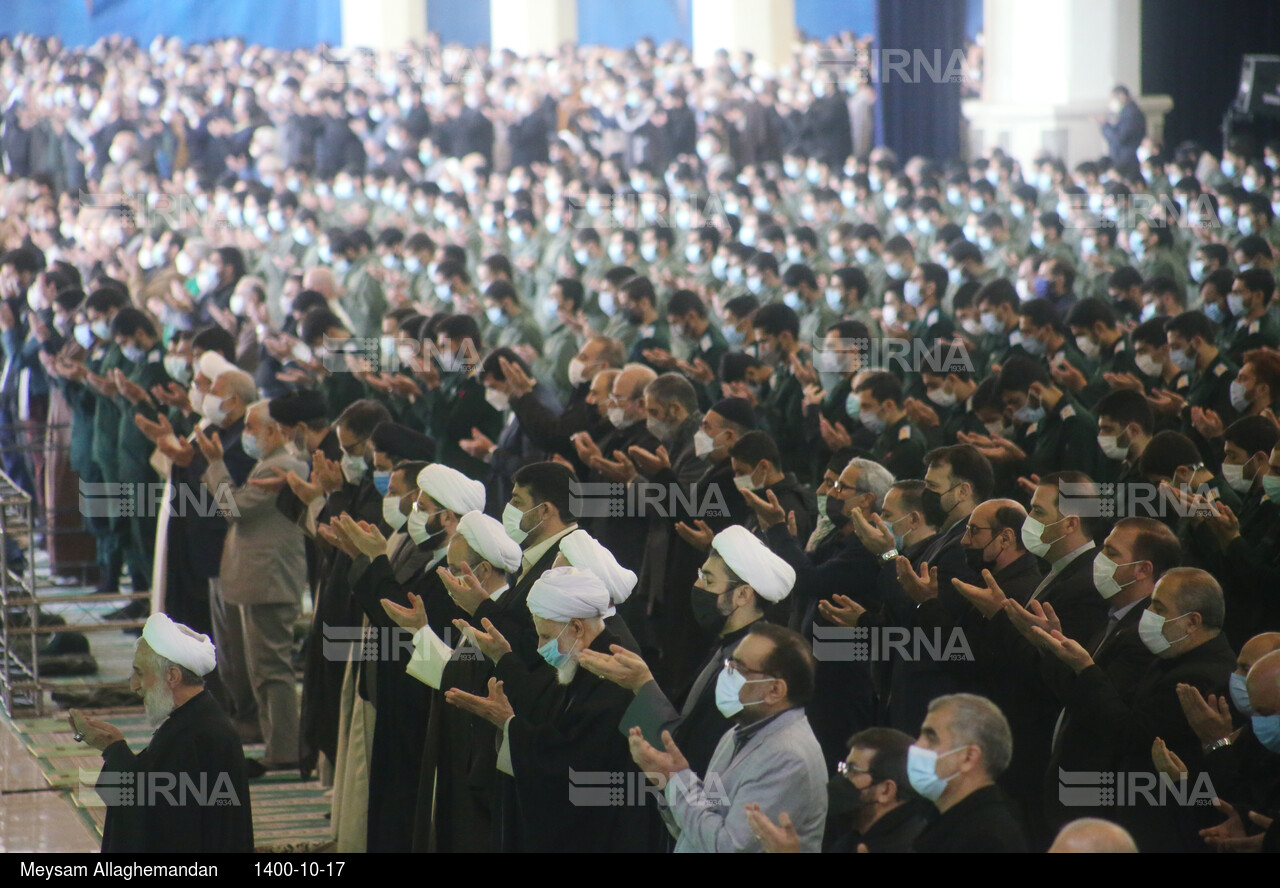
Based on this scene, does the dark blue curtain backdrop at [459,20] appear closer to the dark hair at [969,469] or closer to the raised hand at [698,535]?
the raised hand at [698,535]

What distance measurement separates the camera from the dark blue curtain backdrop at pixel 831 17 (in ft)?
139

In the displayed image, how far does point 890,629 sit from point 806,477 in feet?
12.9

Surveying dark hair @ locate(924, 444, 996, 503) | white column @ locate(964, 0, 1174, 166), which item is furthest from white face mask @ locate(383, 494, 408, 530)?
white column @ locate(964, 0, 1174, 166)

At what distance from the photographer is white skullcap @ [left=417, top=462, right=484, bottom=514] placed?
23.2 ft

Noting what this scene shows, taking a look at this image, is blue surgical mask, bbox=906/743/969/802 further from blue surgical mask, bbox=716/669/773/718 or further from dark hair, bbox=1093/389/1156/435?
dark hair, bbox=1093/389/1156/435

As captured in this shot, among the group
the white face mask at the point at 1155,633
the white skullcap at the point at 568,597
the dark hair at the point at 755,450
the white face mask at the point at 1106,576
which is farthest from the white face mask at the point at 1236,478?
the white skullcap at the point at 568,597

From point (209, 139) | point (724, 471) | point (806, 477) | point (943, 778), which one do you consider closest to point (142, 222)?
point (209, 139)

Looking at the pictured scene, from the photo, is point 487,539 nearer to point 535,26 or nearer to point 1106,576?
point 1106,576

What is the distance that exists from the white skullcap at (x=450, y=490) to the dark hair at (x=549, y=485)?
7.2 inches

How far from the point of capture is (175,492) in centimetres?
947

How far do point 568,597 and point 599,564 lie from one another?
1.18ft

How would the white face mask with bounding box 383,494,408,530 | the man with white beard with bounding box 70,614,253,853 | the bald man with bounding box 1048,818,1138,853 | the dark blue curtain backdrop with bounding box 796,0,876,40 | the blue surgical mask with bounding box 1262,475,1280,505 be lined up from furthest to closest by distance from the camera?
the dark blue curtain backdrop with bounding box 796,0,876,40 < the blue surgical mask with bounding box 1262,475,1280,505 < the white face mask with bounding box 383,494,408,530 < the man with white beard with bounding box 70,614,253,853 < the bald man with bounding box 1048,818,1138,853

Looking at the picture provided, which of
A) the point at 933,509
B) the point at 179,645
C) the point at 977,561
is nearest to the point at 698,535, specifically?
the point at 933,509

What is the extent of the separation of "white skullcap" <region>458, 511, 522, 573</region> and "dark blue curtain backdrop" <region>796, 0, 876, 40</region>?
1469 inches
